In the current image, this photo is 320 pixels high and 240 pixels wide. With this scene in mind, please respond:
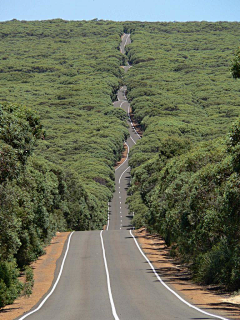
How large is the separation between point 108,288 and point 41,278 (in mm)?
6771

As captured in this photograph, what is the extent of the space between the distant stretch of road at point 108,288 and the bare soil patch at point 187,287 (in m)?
0.61

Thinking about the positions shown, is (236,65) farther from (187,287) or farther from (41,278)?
(41,278)

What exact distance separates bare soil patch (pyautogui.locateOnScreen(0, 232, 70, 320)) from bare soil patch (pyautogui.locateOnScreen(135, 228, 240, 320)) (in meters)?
6.62

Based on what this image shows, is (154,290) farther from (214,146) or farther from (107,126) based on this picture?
(107,126)

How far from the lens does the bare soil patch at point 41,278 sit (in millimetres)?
19892

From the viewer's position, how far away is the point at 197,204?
2822 centimetres

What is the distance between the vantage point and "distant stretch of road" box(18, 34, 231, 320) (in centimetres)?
1752

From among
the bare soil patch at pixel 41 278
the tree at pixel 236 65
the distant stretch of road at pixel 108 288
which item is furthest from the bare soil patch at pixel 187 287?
the tree at pixel 236 65

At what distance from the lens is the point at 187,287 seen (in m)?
25.4

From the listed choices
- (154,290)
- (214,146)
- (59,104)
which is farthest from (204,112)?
(154,290)

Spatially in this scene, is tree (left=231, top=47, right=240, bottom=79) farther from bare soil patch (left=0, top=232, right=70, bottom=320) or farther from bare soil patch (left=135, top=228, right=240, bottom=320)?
bare soil patch (left=0, top=232, right=70, bottom=320)

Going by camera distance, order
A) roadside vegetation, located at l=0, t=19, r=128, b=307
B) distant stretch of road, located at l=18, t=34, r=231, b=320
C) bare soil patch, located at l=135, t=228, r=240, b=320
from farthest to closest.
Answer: roadside vegetation, located at l=0, t=19, r=128, b=307 < bare soil patch, located at l=135, t=228, r=240, b=320 < distant stretch of road, located at l=18, t=34, r=231, b=320

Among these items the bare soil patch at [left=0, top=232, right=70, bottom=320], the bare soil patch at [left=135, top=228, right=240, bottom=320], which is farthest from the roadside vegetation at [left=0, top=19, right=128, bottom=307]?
the bare soil patch at [left=135, top=228, right=240, bottom=320]

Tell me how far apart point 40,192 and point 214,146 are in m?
13.4
